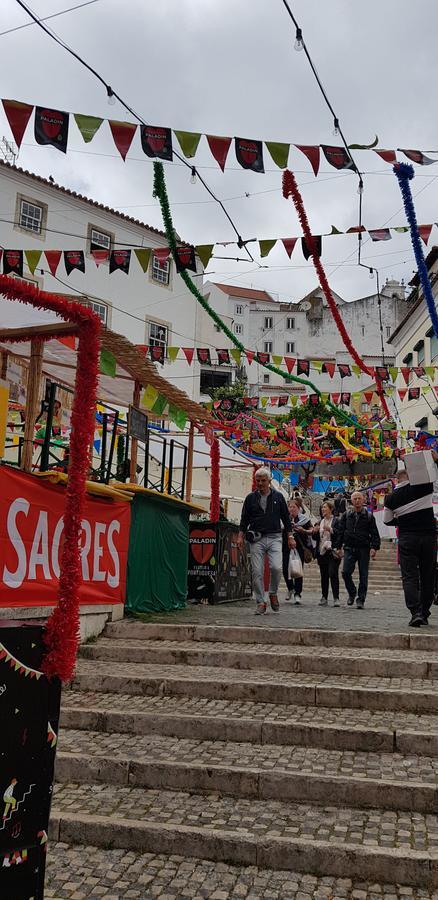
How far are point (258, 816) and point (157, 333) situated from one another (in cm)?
2463

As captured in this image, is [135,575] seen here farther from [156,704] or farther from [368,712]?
[368,712]

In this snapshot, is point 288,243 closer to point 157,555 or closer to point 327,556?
point 157,555

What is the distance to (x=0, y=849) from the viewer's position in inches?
110

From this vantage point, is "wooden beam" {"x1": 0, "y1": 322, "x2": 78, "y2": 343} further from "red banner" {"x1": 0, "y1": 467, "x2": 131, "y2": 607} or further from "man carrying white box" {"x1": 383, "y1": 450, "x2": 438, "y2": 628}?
"man carrying white box" {"x1": 383, "y1": 450, "x2": 438, "y2": 628}

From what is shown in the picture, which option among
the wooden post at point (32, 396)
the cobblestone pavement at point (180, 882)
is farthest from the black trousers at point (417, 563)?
the cobblestone pavement at point (180, 882)

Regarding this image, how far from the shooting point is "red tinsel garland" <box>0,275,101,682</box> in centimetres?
320

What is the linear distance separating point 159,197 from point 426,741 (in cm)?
618

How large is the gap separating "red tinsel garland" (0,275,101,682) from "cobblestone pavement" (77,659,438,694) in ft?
Result: 9.59

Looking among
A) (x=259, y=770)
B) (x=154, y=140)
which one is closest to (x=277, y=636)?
(x=259, y=770)

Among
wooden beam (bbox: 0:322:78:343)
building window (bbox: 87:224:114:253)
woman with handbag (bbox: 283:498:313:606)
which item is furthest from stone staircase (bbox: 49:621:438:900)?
building window (bbox: 87:224:114:253)

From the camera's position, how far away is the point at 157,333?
27.8 meters

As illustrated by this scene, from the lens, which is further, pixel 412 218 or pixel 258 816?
pixel 412 218

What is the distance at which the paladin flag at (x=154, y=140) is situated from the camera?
23.3ft

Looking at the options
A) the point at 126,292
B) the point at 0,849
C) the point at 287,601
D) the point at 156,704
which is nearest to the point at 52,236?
the point at 126,292
